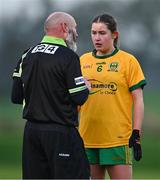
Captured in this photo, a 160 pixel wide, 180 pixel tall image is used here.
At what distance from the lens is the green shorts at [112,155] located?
18.2 ft

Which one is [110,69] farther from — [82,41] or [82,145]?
[82,41]

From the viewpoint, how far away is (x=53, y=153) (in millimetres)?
5070

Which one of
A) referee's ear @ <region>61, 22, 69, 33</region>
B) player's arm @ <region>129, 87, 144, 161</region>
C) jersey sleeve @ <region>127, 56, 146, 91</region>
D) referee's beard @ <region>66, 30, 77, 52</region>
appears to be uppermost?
referee's ear @ <region>61, 22, 69, 33</region>

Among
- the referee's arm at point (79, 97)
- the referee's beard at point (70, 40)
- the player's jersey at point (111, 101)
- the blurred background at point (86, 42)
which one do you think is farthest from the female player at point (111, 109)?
the blurred background at point (86, 42)

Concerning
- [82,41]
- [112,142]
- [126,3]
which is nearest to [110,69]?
[112,142]

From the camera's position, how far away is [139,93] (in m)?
5.54

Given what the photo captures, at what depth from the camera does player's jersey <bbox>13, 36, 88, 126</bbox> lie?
5016mm

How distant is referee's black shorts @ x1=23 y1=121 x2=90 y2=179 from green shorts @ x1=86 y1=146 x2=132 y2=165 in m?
0.39

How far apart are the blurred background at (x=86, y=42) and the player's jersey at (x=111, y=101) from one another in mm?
4742

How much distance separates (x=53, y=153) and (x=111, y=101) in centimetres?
73

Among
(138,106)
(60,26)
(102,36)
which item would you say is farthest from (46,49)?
(138,106)

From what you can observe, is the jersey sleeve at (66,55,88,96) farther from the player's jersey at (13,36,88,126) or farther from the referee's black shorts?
the referee's black shorts

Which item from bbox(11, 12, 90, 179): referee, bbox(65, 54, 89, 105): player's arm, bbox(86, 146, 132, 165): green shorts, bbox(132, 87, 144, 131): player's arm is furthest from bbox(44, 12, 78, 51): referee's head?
bbox(86, 146, 132, 165): green shorts

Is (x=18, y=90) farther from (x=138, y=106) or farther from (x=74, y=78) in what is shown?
(x=138, y=106)
